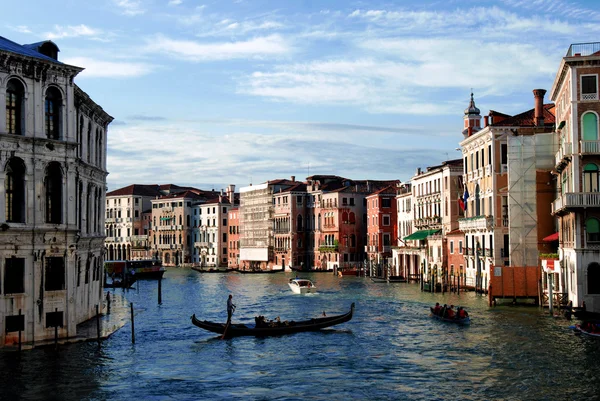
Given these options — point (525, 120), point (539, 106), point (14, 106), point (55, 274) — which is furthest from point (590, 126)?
point (14, 106)

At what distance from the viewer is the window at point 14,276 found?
2352cm

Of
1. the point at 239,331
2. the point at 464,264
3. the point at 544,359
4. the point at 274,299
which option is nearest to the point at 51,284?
the point at 239,331

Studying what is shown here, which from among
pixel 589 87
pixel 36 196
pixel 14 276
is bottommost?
pixel 14 276

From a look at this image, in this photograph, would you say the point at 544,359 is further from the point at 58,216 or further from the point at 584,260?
the point at 58,216

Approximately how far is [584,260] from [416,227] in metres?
36.6

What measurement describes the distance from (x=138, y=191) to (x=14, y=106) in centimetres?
10546

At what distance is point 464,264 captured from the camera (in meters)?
52.9

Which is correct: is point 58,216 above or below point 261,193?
below

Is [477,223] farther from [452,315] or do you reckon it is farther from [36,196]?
[36,196]

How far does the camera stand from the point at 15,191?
24000 mm

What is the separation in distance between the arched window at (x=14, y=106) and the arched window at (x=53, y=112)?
84 centimetres

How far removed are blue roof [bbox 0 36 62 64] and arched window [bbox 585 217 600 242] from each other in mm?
20648

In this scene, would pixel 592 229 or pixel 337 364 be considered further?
pixel 592 229

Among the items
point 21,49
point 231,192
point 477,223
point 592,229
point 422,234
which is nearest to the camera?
point 21,49
